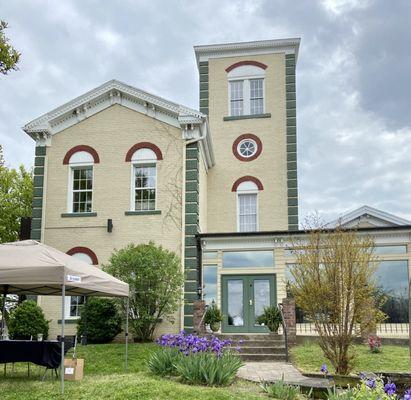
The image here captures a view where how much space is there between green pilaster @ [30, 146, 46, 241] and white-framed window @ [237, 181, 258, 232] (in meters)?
8.37

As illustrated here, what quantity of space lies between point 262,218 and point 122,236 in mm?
7016

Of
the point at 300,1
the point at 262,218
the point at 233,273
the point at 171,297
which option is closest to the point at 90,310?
the point at 171,297

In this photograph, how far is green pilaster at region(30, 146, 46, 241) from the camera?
1973 cm

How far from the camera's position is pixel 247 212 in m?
23.9

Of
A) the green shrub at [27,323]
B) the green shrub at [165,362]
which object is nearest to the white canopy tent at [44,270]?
→ the green shrub at [165,362]

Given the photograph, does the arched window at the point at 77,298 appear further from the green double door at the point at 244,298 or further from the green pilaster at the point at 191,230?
the green double door at the point at 244,298

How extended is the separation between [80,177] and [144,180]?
97.1 inches

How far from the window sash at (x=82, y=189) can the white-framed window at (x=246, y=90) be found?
7.96m

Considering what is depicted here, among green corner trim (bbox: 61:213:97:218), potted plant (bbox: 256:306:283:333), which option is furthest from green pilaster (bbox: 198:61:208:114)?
potted plant (bbox: 256:306:283:333)

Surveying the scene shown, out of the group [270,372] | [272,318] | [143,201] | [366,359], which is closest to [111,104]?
[143,201]

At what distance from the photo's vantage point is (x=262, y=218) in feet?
77.9

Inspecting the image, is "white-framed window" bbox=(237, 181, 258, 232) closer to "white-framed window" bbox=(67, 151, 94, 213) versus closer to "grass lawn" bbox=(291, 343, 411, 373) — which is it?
"white-framed window" bbox=(67, 151, 94, 213)

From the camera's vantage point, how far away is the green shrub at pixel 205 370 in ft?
32.1

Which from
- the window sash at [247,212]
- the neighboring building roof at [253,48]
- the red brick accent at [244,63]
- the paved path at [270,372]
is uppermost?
the neighboring building roof at [253,48]
